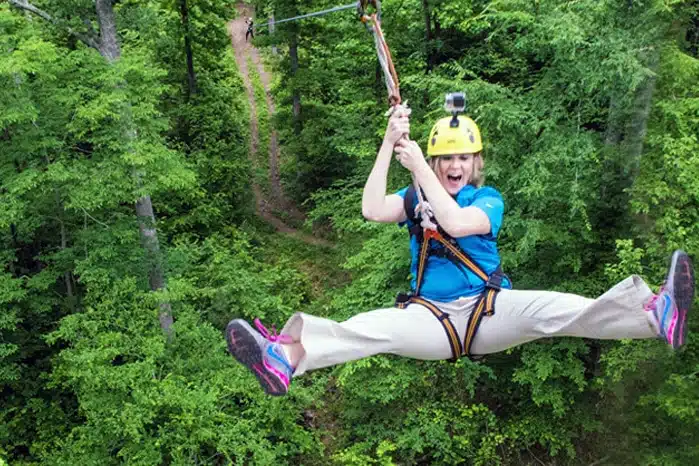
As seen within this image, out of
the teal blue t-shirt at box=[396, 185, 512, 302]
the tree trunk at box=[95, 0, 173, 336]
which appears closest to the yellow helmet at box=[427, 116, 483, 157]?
the teal blue t-shirt at box=[396, 185, 512, 302]

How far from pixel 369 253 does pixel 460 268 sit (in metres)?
6.66

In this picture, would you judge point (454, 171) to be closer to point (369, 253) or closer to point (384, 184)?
point (384, 184)

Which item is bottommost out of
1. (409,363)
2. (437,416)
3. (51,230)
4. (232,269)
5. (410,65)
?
(437,416)

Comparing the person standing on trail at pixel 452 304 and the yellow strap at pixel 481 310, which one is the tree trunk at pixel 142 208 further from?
the yellow strap at pixel 481 310

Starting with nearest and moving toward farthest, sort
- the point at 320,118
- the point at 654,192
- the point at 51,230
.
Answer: the point at 654,192 → the point at 51,230 → the point at 320,118

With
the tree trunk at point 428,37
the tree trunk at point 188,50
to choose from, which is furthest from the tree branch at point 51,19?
the tree trunk at point 188,50

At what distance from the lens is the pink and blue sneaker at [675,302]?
2994 millimetres

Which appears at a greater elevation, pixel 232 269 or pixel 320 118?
pixel 320 118

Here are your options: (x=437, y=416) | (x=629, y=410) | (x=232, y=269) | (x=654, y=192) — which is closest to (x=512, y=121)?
(x=654, y=192)

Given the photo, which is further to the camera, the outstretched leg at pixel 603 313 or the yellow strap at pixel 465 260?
the yellow strap at pixel 465 260

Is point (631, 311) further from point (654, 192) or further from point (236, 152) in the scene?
point (236, 152)

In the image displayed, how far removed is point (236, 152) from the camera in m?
16.8

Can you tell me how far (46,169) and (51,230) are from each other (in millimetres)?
2242

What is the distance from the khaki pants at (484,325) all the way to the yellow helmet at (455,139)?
747mm
